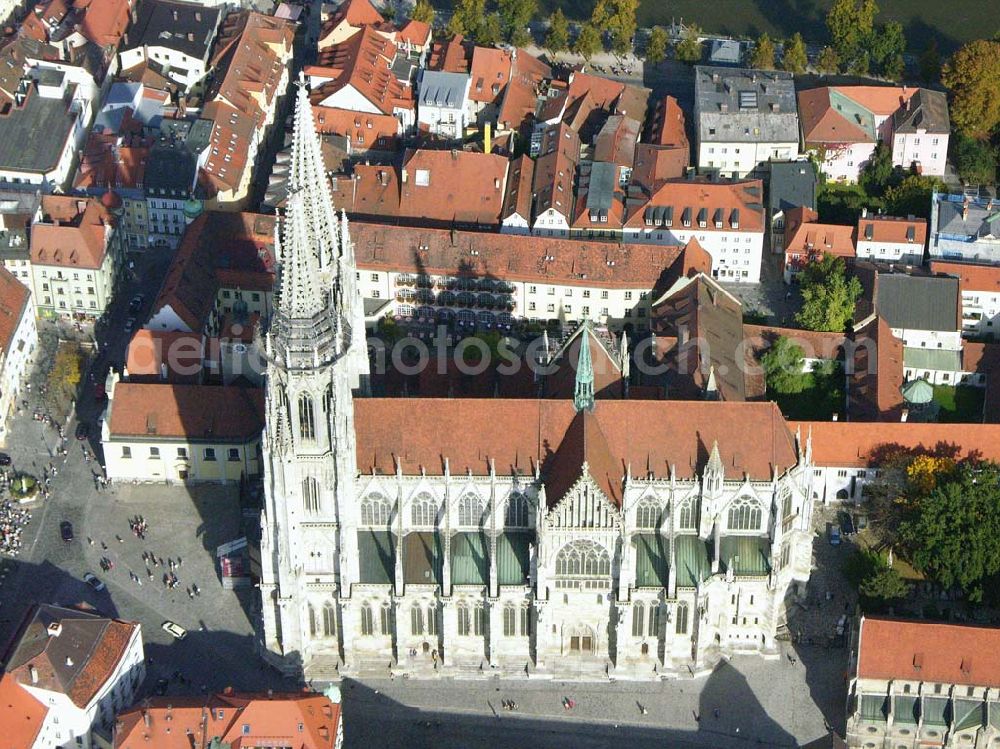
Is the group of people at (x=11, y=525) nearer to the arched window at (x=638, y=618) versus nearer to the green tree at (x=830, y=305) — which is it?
the arched window at (x=638, y=618)

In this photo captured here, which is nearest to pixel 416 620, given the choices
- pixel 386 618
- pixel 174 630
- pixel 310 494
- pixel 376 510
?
pixel 386 618

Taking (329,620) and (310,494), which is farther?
(329,620)

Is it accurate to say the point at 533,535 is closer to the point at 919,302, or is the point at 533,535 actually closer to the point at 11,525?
the point at 11,525

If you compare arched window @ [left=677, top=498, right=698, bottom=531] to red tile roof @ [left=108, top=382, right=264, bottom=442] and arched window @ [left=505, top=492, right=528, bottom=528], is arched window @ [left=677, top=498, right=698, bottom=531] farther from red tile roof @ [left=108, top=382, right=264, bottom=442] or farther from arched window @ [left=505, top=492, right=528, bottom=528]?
red tile roof @ [left=108, top=382, right=264, bottom=442]

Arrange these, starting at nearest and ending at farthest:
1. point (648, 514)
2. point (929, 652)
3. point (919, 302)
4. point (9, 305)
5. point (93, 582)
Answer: point (929, 652) → point (648, 514) → point (93, 582) → point (9, 305) → point (919, 302)

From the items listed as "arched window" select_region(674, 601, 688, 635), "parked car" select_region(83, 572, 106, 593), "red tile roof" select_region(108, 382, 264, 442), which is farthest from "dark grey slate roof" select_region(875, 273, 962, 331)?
"parked car" select_region(83, 572, 106, 593)

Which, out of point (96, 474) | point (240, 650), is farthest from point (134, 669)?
point (96, 474)
